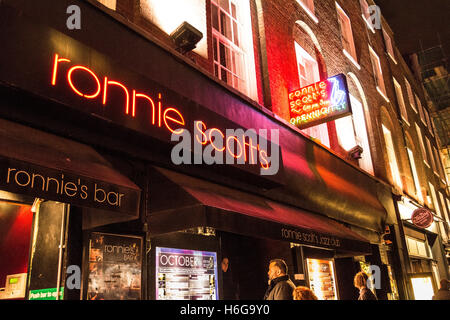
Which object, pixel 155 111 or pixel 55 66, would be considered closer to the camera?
pixel 55 66

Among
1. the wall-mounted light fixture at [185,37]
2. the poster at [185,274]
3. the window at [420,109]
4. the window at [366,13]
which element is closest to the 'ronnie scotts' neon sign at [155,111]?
the wall-mounted light fixture at [185,37]

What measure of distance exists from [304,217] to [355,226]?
362 centimetres

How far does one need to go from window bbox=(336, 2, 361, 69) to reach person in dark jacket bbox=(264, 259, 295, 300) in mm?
10582

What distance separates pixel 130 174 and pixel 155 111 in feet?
2.84

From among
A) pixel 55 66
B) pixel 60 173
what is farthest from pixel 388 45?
pixel 60 173

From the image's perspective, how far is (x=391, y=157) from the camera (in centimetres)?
1545

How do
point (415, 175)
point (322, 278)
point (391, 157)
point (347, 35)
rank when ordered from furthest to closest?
point (415, 175) < point (391, 157) < point (347, 35) < point (322, 278)

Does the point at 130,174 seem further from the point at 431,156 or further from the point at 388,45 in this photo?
the point at 431,156

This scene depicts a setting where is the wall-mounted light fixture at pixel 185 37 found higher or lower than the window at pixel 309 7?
lower

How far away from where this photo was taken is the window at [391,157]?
1498 centimetres

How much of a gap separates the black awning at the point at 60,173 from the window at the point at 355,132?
29.4 ft

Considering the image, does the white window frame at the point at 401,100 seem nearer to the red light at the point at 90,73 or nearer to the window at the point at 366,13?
the window at the point at 366,13

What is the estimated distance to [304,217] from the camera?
7.16 metres

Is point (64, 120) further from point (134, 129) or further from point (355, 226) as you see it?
point (355, 226)
